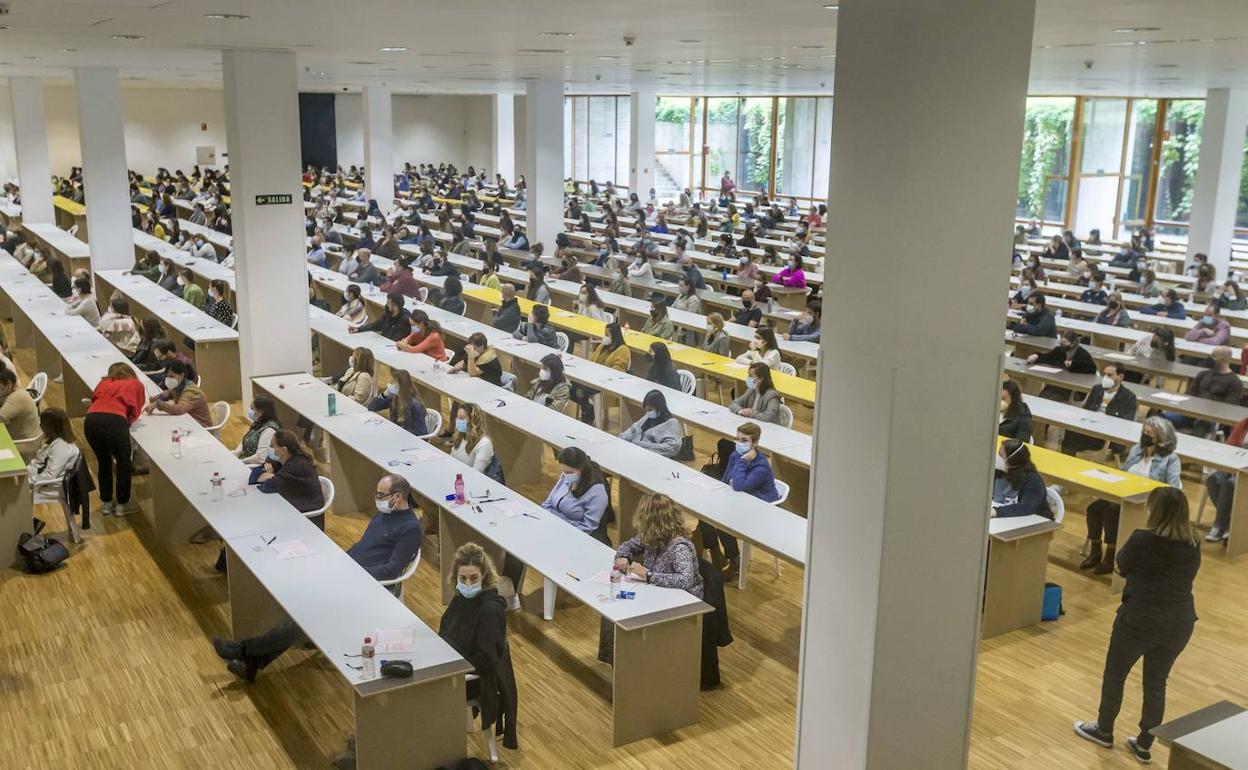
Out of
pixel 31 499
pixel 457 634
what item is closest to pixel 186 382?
pixel 31 499

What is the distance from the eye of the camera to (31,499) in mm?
8891

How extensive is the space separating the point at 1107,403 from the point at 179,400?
8.73 meters

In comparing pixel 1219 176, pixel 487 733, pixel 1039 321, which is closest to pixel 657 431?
pixel 487 733

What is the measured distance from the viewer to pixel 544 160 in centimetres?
2094

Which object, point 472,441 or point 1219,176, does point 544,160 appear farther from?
point 472,441

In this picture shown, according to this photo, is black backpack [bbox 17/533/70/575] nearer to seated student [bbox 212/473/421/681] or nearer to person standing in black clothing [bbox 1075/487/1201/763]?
seated student [bbox 212/473/421/681]

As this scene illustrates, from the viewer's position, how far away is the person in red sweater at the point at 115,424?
9453 millimetres

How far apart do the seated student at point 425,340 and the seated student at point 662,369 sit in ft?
8.00

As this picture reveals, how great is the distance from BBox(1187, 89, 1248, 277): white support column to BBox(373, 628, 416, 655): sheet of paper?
17.7 m

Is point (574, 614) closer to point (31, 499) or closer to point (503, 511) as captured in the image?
point (503, 511)

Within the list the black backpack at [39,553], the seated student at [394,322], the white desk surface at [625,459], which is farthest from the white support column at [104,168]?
the black backpack at [39,553]

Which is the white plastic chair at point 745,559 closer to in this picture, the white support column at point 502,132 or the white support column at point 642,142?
the white support column at point 642,142

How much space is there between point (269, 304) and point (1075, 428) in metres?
8.22

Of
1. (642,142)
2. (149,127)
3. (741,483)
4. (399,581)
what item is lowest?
(399,581)
